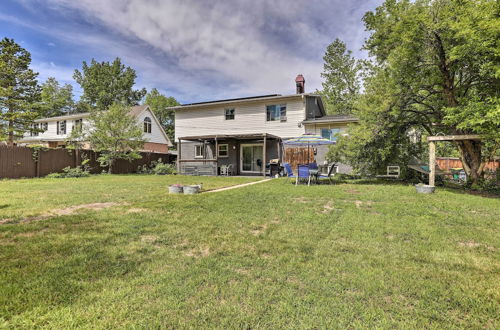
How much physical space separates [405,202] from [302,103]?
11377mm

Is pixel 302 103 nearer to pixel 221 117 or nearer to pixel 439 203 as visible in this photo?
pixel 221 117

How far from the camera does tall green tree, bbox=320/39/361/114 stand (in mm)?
33188

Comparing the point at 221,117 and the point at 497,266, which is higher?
the point at 221,117

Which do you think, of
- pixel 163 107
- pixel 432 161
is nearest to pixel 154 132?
pixel 163 107

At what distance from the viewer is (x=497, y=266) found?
293 cm

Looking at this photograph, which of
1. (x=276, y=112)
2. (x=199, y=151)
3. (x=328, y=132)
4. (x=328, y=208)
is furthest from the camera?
(x=199, y=151)

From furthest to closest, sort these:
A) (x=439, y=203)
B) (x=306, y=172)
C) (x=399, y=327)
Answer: (x=306, y=172)
(x=439, y=203)
(x=399, y=327)

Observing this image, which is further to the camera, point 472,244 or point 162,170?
point 162,170

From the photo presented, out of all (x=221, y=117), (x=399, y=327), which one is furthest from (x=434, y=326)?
(x=221, y=117)

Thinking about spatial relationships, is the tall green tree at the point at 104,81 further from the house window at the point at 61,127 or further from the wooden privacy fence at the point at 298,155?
the wooden privacy fence at the point at 298,155

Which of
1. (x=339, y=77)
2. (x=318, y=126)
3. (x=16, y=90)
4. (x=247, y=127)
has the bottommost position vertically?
(x=318, y=126)

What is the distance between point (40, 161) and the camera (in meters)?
14.1

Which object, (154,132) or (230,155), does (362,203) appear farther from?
(154,132)

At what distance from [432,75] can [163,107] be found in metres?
41.3
